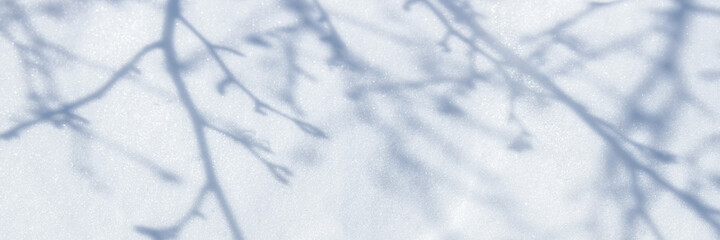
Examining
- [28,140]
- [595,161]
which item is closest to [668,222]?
[595,161]

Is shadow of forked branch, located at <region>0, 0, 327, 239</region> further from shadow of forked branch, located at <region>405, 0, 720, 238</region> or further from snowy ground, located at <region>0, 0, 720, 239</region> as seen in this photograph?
shadow of forked branch, located at <region>405, 0, 720, 238</region>

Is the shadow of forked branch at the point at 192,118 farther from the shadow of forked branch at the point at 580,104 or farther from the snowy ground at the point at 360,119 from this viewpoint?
the shadow of forked branch at the point at 580,104

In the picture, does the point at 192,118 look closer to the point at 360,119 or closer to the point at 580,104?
the point at 360,119

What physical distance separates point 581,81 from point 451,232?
0.85m

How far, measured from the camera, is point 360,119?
2408mm

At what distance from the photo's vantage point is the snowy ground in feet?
7.39

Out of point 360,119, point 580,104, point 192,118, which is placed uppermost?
point 580,104

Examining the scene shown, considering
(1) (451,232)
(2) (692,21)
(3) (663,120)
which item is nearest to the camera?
(1) (451,232)

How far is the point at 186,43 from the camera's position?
8.16ft

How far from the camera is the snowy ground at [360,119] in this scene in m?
2.25

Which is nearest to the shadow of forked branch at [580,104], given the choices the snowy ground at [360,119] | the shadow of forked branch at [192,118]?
the snowy ground at [360,119]

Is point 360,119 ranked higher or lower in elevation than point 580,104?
lower

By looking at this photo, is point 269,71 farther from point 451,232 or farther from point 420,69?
point 451,232

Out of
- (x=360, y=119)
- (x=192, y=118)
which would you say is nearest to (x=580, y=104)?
(x=360, y=119)
